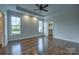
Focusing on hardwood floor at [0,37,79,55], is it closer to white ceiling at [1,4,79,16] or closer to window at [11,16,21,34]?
window at [11,16,21,34]

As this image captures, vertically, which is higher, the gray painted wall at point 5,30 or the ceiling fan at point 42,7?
the ceiling fan at point 42,7

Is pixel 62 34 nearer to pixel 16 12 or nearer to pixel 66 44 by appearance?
pixel 66 44

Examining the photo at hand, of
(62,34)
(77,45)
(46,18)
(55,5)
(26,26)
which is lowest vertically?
(77,45)

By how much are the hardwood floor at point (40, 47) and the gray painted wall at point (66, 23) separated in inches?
4.3

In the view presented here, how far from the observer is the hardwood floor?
6.42 feet

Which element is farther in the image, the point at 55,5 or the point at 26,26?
the point at 26,26

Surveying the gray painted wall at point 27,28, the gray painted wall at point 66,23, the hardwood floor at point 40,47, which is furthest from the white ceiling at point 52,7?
the hardwood floor at point 40,47

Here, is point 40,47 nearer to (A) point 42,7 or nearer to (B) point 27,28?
(B) point 27,28

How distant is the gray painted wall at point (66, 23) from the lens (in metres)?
1.95

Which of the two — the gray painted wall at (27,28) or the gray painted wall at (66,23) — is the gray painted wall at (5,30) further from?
the gray painted wall at (66,23)

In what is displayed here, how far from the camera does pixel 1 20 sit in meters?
1.98

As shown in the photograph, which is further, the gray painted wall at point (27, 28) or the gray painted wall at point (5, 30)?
the gray painted wall at point (27, 28)

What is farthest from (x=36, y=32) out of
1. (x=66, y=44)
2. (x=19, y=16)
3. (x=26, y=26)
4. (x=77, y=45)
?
(x=77, y=45)

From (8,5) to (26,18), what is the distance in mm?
379
